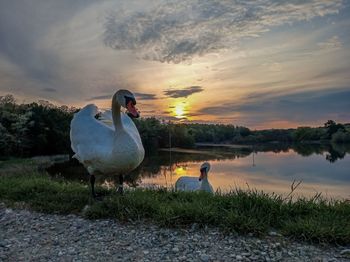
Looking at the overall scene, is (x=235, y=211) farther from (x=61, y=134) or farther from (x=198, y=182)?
(x=61, y=134)

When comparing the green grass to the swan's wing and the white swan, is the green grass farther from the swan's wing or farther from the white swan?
A: the white swan

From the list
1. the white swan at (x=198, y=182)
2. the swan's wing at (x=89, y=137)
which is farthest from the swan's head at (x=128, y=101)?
the white swan at (x=198, y=182)

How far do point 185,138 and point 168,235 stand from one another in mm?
86505

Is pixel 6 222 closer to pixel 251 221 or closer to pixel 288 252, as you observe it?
pixel 251 221

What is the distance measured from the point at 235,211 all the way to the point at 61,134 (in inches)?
2466

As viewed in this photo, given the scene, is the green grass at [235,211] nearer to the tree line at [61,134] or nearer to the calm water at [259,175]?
the calm water at [259,175]

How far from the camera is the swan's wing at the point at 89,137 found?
601 centimetres

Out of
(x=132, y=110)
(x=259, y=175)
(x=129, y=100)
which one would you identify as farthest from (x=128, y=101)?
(x=259, y=175)

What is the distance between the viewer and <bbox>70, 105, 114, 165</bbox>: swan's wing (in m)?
6.01

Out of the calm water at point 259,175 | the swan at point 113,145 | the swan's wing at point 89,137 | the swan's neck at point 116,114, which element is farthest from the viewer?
the calm water at point 259,175

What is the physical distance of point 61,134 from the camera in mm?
63281

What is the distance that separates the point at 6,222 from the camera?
555 cm

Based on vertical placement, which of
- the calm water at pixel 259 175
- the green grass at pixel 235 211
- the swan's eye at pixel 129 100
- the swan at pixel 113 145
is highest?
the swan's eye at pixel 129 100

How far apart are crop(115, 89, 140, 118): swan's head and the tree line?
1029 inches
